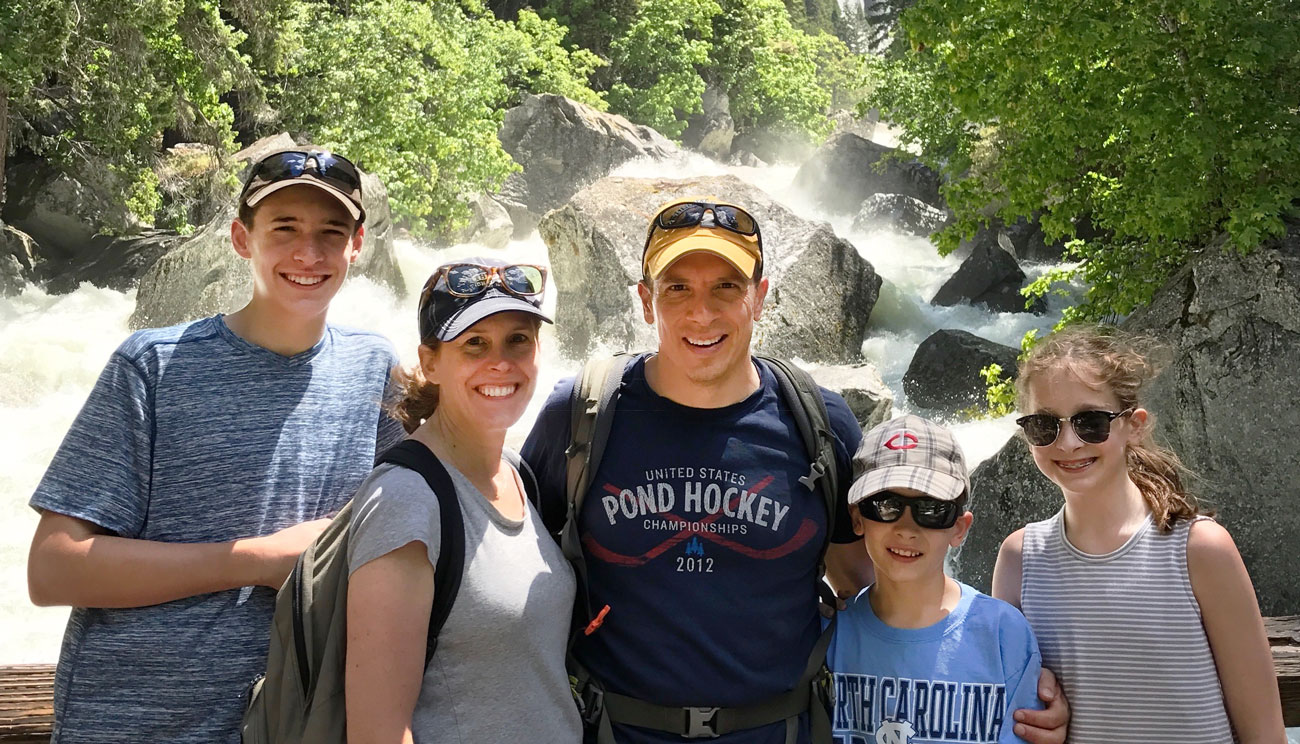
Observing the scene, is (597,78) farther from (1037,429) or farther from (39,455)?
(1037,429)

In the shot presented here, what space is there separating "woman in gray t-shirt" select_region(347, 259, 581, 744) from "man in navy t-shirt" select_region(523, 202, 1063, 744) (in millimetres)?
222

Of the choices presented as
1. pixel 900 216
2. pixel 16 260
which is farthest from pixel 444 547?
pixel 900 216

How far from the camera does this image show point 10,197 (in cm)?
1972

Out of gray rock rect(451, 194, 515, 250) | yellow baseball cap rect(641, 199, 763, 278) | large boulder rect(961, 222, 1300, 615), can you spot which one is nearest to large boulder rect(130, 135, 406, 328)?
gray rock rect(451, 194, 515, 250)

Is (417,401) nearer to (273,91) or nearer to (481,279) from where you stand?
(481,279)

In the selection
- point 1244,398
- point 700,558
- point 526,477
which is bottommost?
point 700,558

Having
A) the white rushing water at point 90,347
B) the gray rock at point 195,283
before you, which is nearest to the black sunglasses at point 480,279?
the white rushing water at point 90,347

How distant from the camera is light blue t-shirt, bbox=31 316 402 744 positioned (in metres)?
2.27

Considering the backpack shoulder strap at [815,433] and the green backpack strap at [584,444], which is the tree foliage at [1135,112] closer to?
the backpack shoulder strap at [815,433]

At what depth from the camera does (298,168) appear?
260 cm

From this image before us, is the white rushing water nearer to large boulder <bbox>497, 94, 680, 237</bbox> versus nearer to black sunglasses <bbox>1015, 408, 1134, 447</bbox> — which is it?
large boulder <bbox>497, 94, 680, 237</bbox>

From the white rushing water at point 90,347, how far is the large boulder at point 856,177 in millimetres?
5752

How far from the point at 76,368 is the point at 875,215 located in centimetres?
2132

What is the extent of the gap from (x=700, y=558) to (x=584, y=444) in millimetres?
392
